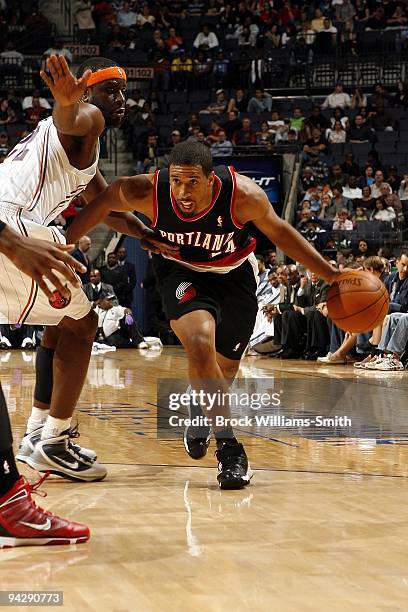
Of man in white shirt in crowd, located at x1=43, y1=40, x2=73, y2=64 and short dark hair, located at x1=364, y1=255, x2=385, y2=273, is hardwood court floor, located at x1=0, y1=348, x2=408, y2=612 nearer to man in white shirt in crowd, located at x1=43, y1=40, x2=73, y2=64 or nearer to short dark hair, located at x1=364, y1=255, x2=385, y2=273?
short dark hair, located at x1=364, y1=255, x2=385, y2=273

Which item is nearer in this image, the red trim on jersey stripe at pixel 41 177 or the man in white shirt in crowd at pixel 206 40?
the red trim on jersey stripe at pixel 41 177

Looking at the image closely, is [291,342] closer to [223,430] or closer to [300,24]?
[223,430]

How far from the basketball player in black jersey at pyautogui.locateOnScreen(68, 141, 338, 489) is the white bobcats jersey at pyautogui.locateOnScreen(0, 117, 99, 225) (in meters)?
0.43

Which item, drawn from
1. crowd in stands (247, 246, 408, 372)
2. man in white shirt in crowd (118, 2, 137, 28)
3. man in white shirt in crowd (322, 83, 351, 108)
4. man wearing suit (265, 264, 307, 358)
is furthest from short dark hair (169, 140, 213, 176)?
man in white shirt in crowd (118, 2, 137, 28)

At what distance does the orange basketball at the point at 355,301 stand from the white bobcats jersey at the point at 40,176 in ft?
4.56

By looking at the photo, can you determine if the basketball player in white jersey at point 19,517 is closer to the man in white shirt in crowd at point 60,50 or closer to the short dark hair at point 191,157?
the short dark hair at point 191,157

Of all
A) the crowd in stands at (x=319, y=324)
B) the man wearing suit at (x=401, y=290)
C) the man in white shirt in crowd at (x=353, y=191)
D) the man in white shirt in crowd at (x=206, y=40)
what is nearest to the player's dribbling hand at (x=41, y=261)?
the crowd in stands at (x=319, y=324)

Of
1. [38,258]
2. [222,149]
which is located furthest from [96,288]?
[38,258]

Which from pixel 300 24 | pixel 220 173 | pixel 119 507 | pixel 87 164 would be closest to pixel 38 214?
pixel 87 164

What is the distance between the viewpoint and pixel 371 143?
1744 centimetres

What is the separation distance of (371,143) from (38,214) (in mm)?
14198

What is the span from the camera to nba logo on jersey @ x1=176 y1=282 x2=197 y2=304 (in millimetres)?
4508

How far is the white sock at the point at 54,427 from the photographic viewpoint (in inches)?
172

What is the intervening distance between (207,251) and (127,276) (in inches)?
434
